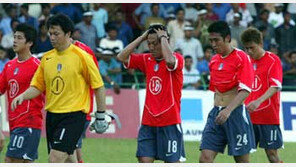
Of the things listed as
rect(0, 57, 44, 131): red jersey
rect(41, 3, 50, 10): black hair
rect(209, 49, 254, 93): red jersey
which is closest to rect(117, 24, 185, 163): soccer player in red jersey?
rect(209, 49, 254, 93): red jersey

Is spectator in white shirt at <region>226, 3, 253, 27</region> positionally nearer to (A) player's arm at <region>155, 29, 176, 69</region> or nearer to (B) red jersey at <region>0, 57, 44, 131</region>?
(B) red jersey at <region>0, 57, 44, 131</region>

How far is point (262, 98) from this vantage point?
48.2ft

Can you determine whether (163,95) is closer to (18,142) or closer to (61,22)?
(61,22)

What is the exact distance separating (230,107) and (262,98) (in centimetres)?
128

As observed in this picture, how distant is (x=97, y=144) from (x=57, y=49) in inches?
342

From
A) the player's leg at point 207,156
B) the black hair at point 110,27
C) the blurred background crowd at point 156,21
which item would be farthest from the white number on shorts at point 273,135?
the black hair at point 110,27

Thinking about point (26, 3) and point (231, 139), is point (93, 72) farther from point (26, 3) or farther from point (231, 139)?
point (26, 3)

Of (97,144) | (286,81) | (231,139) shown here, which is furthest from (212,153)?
(286,81)

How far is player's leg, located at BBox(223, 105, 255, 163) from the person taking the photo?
1404cm

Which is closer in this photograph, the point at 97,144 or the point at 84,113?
the point at 84,113

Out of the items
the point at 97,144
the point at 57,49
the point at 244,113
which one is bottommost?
the point at 97,144

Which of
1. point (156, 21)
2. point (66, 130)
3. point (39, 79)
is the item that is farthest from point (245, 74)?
point (156, 21)

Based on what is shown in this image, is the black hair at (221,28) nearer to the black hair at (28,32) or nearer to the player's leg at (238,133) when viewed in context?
the player's leg at (238,133)

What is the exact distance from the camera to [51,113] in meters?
13.0
